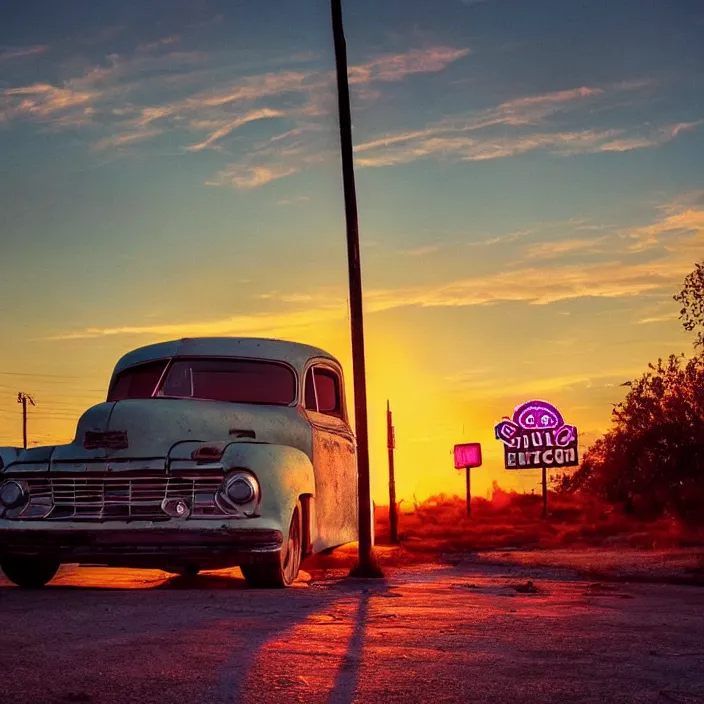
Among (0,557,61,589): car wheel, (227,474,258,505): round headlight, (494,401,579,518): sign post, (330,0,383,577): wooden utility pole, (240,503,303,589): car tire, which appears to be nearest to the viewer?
(227,474,258,505): round headlight

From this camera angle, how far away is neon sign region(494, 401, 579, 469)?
55562 mm

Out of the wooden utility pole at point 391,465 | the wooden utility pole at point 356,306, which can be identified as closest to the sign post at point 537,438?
the wooden utility pole at point 391,465

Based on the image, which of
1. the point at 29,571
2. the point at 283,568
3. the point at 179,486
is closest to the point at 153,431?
the point at 179,486

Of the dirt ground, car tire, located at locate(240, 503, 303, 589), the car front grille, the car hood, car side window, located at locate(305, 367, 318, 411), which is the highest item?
car side window, located at locate(305, 367, 318, 411)

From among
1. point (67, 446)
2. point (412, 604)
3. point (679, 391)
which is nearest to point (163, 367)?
point (67, 446)

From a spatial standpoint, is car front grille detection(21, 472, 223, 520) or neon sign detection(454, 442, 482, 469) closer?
car front grille detection(21, 472, 223, 520)

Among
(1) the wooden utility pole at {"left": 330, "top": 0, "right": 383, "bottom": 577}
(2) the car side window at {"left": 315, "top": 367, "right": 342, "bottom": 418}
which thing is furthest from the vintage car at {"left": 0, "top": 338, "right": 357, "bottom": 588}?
(1) the wooden utility pole at {"left": 330, "top": 0, "right": 383, "bottom": 577}

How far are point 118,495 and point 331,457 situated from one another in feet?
8.78

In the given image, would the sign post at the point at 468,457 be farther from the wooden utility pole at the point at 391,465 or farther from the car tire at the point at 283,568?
the car tire at the point at 283,568

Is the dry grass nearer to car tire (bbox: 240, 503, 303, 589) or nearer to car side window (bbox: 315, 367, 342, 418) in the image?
car side window (bbox: 315, 367, 342, 418)

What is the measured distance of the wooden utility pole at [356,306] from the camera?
14.2 m

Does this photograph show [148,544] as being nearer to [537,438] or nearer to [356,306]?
[356,306]

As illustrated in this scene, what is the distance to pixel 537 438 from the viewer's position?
2212 inches

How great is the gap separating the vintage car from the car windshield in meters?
0.02
